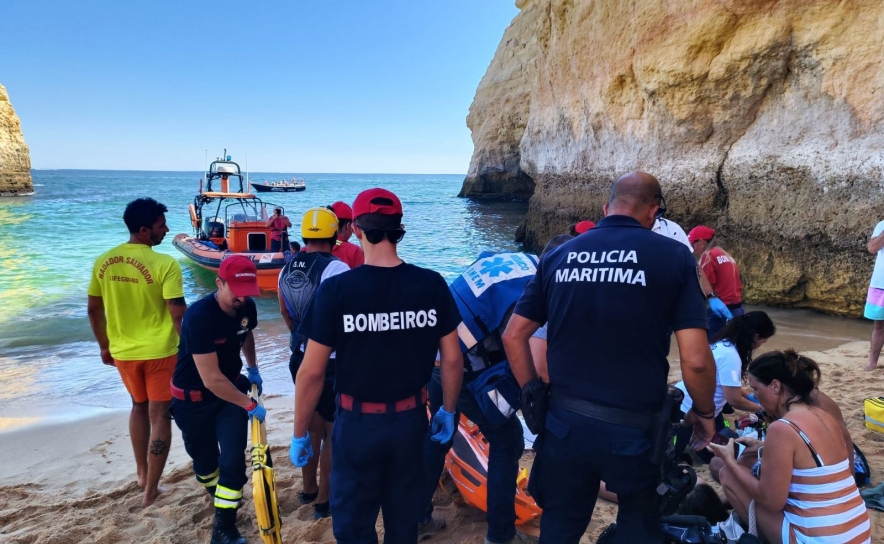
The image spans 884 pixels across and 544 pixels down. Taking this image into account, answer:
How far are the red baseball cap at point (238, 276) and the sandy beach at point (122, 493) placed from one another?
127 centimetres

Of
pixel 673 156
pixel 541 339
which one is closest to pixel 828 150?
pixel 673 156

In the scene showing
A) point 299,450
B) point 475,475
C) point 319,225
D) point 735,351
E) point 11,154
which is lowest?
point 475,475

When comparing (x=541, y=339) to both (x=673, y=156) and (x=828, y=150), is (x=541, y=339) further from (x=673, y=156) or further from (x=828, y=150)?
(x=673, y=156)

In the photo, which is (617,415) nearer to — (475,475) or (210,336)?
(475,475)

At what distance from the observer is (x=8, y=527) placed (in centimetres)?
294

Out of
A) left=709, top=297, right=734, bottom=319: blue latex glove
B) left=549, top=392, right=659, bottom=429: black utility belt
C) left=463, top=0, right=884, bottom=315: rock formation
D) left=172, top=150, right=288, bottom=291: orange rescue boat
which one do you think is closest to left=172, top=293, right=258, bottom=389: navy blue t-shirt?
left=549, top=392, right=659, bottom=429: black utility belt

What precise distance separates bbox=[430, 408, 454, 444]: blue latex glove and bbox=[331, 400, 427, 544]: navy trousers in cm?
17

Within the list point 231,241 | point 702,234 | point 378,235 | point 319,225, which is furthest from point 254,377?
point 231,241

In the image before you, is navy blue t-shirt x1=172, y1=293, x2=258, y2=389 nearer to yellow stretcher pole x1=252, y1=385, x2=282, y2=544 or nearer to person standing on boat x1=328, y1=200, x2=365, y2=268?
yellow stretcher pole x1=252, y1=385, x2=282, y2=544

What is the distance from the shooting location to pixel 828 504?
6.72 ft

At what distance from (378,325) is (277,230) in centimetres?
1109

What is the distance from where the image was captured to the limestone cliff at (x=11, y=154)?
40.0 meters

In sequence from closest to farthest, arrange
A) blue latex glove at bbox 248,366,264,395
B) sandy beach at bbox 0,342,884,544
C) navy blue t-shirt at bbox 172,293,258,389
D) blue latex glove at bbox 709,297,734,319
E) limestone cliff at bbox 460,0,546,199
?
1. navy blue t-shirt at bbox 172,293,258,389
2. sandy beach at bbox 0,342,884,544
3. blue latex glove at bbox 248,366,264,395
4. blue latex glove at bbox 709,297,734,319
5. limestone cliff at bbox 460,0,546,199

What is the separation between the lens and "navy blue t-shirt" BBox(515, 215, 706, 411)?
1.73 meters
